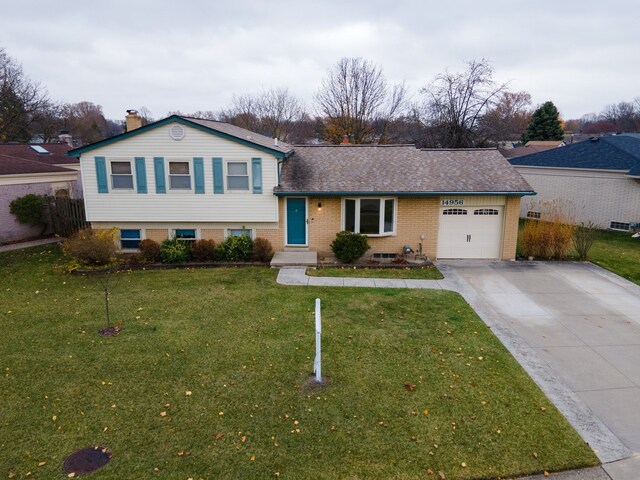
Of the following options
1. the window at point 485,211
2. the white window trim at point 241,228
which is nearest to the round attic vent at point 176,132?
the white window trim at point 241,228

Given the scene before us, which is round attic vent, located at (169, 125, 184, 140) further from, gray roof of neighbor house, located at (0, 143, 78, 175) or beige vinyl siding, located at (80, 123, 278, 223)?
gray roof of neighbor house, located at (0, 143, 78, 175)

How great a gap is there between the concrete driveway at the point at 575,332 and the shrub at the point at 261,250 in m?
6.44

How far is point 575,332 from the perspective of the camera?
948cm

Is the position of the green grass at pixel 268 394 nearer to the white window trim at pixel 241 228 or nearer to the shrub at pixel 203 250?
the shrub at pixel 203 250

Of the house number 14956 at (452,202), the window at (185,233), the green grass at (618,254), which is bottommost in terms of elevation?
the green grass at (618,254)

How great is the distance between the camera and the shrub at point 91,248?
14.1m

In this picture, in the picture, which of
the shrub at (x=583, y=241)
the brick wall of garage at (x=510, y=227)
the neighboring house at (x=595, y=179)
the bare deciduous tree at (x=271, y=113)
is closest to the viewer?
the brick wall of garage at (x=510, y=227)

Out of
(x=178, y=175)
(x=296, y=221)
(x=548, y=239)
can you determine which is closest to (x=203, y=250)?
(x=178, y=175)

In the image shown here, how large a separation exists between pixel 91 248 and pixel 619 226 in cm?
2513

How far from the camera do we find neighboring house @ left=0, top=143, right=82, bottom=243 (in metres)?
18.5

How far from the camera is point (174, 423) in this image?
622 centimetres

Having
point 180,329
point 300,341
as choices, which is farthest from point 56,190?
point 300,341

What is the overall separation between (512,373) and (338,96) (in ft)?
118

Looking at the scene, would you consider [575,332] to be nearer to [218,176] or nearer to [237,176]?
[237,176]
